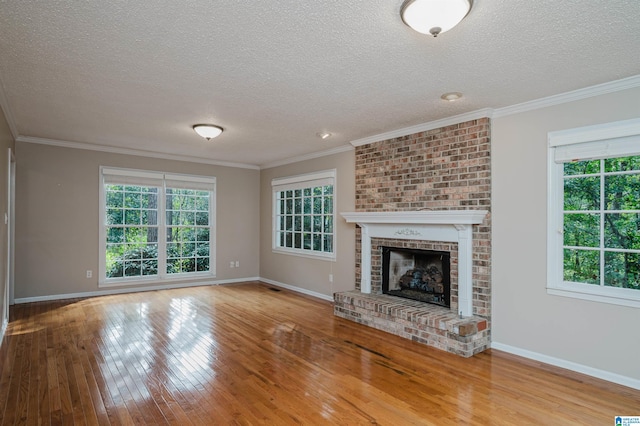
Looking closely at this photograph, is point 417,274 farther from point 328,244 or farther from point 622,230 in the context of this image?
point 622,230

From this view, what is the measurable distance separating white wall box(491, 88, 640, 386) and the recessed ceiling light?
72cm

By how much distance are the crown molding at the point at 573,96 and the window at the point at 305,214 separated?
9.90 ft

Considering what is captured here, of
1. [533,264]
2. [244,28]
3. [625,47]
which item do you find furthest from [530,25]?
[533,264]

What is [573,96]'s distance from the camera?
3404 millimetres

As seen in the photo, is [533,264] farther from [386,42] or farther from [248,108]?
[248,108]

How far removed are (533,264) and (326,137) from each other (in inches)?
125

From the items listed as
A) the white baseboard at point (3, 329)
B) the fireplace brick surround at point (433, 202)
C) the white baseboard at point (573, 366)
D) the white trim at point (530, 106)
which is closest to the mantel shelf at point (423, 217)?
the fireplace brick surround at point (433, 202)

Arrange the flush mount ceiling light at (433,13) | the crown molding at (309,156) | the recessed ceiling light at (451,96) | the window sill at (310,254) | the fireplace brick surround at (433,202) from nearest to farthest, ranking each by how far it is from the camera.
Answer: the flush mount ceiling light at (433,13), the recessed ceiling light at (451,96), the fireplace brick surround at (433,202), the crown molding at (309,156), the window sill at (310,254)

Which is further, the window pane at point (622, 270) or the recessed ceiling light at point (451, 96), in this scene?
the recessed ceiling light at point (451, 96)

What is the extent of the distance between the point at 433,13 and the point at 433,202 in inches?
111

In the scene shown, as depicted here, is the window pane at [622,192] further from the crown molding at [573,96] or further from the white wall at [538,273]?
the crown molding at [573,96]

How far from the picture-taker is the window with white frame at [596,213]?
3121 millimetres

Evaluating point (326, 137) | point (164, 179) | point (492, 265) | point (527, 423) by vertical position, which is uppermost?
point (326, 137)

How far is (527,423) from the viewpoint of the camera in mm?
2475
